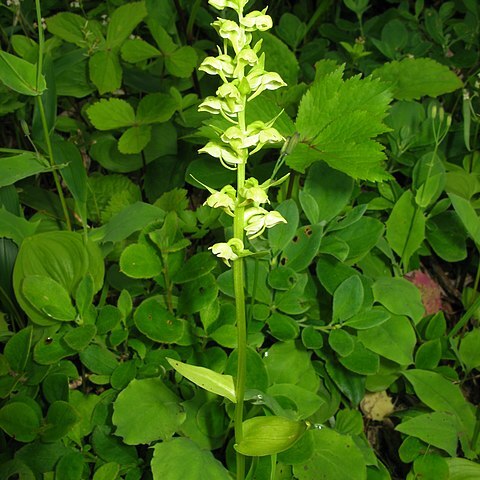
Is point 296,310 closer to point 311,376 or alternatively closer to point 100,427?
point 311,376

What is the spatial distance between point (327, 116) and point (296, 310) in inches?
22.5

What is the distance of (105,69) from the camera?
2324 millimetres

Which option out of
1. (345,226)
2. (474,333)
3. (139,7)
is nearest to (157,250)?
(345,226)

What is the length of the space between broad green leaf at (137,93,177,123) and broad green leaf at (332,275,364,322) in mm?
1004

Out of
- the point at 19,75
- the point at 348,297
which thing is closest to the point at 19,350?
the point at 19,75

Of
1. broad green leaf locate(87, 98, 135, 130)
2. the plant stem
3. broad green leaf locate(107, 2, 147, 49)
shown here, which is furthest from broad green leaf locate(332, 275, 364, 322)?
broad green leaf locate(107, 2, 147, 49)

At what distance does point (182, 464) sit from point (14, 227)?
2.95 feet

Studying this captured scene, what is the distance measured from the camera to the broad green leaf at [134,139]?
2141 millimetres

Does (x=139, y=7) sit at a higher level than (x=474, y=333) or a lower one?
higher

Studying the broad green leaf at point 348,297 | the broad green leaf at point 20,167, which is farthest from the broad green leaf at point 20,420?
the broad green leaf at point 348,297

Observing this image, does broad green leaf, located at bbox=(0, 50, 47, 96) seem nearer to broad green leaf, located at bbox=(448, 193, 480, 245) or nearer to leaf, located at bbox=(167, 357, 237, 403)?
leaf, located at bbox=(167, 357, 237, 403)

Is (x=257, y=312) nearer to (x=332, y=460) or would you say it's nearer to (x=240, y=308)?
(x=332, y=460)

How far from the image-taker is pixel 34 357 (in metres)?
1.54

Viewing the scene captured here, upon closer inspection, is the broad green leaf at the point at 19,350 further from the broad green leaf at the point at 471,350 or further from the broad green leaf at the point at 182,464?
the broad green leaf at the point at 471,350
